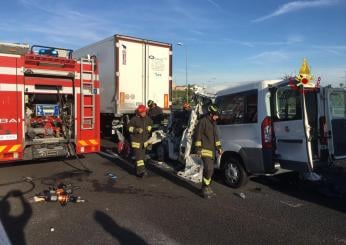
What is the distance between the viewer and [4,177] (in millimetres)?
8789

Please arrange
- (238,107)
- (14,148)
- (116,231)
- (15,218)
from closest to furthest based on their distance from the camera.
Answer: (116,231) → (15,218) → (238,107) → (14,148)

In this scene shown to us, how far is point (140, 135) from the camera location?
905cm

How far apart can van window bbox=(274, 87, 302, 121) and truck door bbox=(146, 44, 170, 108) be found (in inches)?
323

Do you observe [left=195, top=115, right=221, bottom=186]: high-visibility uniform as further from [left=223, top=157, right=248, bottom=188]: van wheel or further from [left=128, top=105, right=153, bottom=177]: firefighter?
[left=128, top=105, right=153, bottom=177]: firefighter

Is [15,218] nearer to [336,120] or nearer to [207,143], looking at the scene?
[207,143]

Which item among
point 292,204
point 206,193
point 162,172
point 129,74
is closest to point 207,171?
point 206,193

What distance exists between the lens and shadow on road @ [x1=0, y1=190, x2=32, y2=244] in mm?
5086

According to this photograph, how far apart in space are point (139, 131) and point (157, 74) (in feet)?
20.6

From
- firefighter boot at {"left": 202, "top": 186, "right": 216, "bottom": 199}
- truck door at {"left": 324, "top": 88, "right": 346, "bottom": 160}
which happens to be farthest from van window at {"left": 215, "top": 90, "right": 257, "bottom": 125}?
firefighter boot at {"left": 202, "top": 186, "right": 216, "bottom": 199}

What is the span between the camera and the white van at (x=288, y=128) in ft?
21.9

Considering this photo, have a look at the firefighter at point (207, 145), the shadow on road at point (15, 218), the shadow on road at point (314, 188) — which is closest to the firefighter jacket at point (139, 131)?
the firefighter at point (207, 145)

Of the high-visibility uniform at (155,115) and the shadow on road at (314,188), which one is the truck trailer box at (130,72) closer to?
the high-visibility uniform at (155,115)

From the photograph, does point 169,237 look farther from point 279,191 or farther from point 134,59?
point 134,59

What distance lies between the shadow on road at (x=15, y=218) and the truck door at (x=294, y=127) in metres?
4.36
